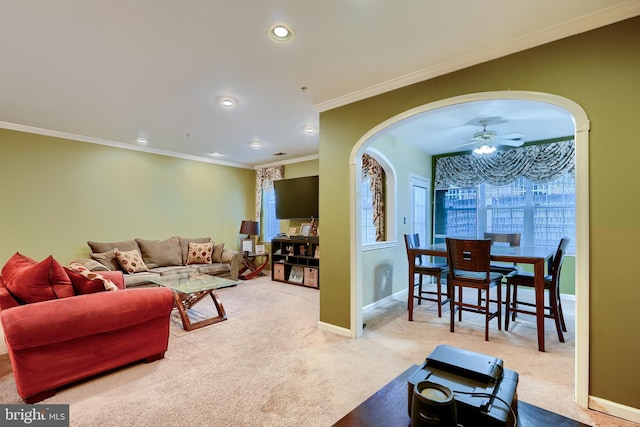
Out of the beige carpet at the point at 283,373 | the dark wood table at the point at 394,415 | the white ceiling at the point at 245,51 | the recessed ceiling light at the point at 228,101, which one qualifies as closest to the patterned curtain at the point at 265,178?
the white ceiling at the point at 245,51

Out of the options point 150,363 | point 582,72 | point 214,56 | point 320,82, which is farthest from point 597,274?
point 150,363

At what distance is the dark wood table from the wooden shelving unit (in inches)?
170

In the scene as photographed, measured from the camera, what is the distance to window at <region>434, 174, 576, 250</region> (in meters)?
4.81

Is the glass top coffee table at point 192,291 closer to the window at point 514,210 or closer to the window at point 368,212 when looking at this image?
the window at point 368,212

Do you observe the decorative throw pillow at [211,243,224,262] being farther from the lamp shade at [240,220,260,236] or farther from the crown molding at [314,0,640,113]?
the crown molding at [314,0,640,113]

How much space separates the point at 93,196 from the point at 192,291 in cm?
297

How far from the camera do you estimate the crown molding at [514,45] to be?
1.91 m

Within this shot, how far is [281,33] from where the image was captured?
→ 215cm

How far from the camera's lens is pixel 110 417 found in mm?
1896

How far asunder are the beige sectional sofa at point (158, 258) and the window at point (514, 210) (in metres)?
4.35

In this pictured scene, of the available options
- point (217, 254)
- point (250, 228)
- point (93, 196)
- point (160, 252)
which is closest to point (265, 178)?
point (250, 228)

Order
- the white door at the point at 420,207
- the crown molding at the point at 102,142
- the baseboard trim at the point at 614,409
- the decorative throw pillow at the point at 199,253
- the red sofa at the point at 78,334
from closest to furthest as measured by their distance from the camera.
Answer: the baseboard trim at the point at 614,409, the red sofa at the point at 78,334, the crown molding at the point at 102,142, the white door at the point at 420,207, the decorative throw pillow at the point at 199,253

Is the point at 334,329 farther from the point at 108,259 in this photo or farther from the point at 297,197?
the point at 108,259

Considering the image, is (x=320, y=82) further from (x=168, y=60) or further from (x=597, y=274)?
(x=597, y=274)
